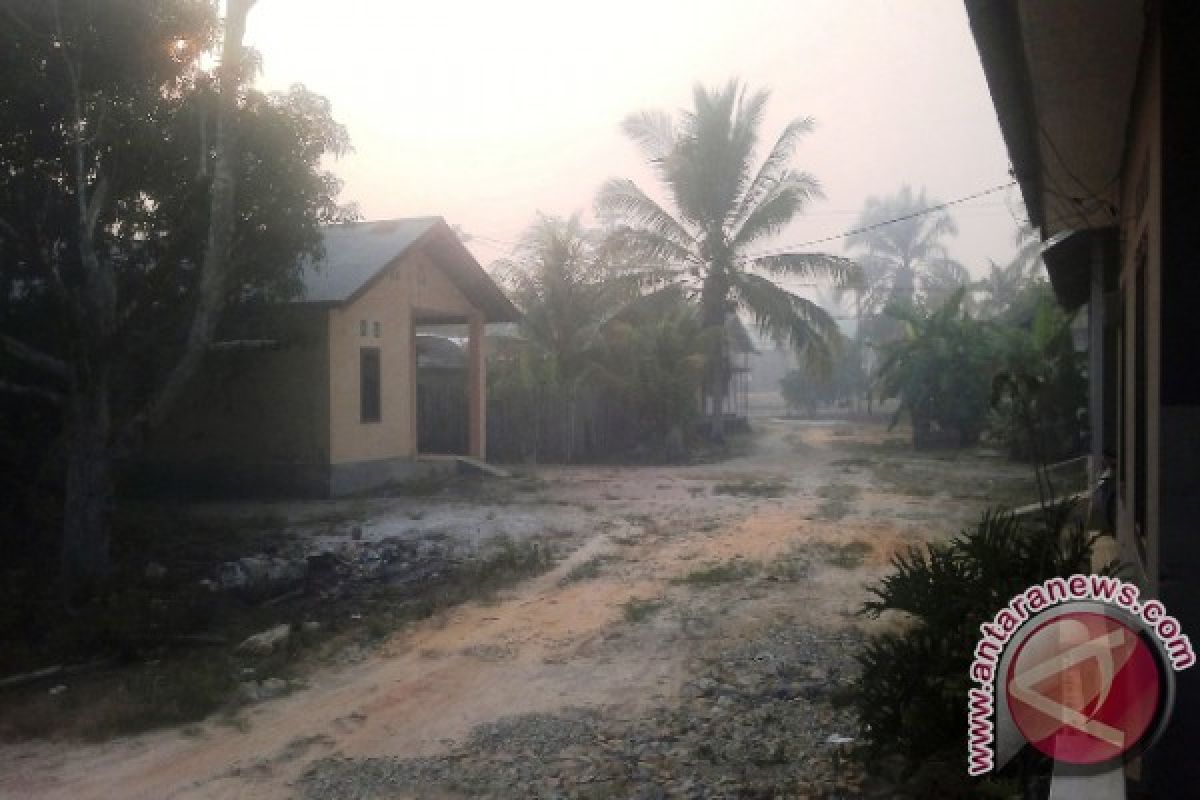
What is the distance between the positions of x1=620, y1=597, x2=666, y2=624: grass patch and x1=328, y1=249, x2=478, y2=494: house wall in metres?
8.55

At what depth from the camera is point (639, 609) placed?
27.2ft

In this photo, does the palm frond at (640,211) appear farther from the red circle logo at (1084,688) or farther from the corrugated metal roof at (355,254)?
the red circle logo at (1084,688)

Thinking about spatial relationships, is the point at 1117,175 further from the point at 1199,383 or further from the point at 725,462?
the point at 725,462

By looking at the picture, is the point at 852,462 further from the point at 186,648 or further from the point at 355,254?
the point at 186,648

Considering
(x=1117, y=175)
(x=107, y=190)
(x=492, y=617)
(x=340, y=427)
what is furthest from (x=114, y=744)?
(x=340, y=427)

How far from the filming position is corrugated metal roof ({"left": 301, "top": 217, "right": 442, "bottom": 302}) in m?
15.6

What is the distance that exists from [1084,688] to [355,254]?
51.7ft

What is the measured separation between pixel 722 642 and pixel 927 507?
8105 millimetres

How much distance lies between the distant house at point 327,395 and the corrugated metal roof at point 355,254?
3cm

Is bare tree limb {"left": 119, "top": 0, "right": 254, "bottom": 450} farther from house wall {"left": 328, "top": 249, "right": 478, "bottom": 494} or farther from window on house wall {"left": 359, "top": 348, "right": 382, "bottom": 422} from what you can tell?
window on house wall {"left": 359, "top": 348, "right": 382, "bottom": 422}

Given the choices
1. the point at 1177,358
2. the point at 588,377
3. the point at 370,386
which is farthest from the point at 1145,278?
the point at 588,377

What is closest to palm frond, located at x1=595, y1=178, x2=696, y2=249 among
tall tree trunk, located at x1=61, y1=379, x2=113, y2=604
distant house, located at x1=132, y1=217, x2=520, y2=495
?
distant house, located at x1=132, y1=217, x2=520, y2=495

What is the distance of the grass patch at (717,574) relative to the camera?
30.5 feet

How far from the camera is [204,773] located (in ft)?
16.6
